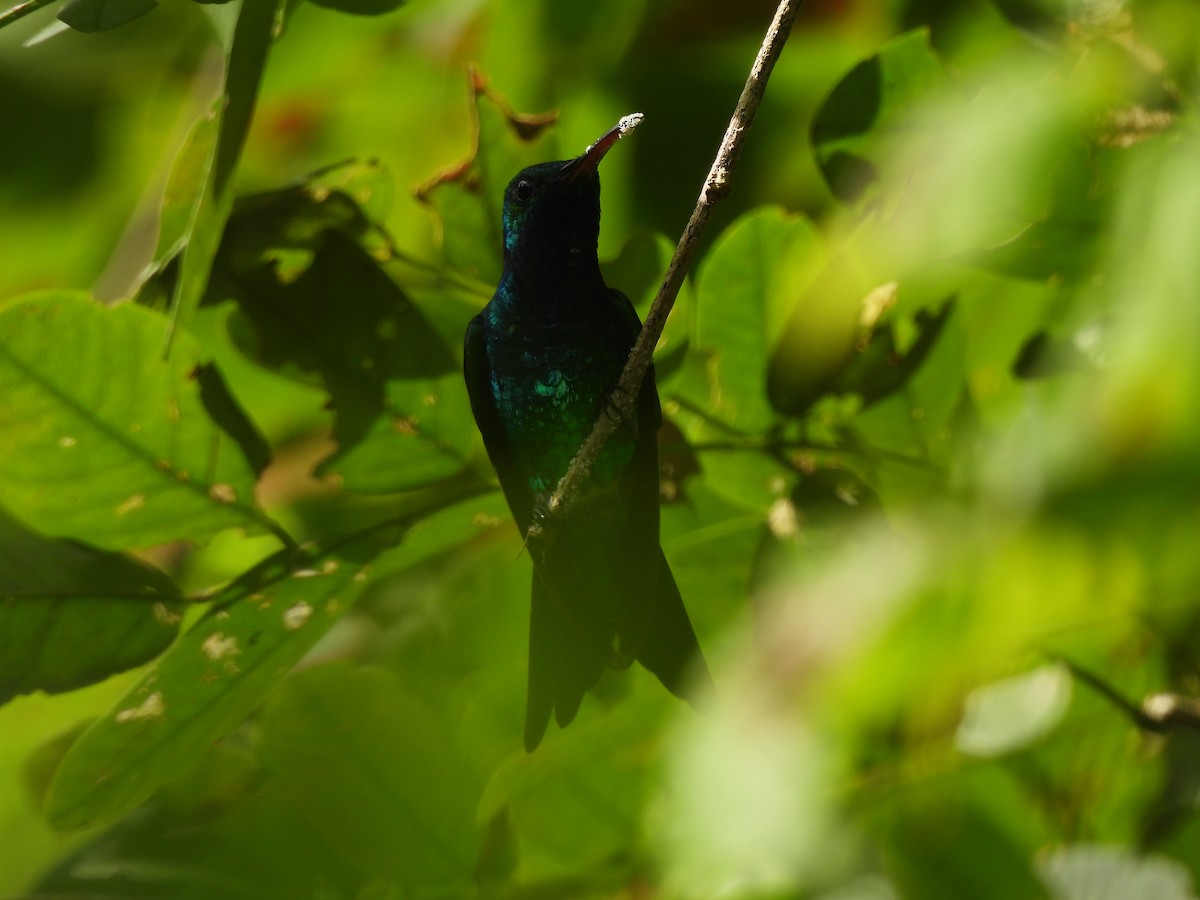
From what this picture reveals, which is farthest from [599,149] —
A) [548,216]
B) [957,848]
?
[957,848]

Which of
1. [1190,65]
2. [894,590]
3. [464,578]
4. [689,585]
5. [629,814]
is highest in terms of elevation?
[1190,65]

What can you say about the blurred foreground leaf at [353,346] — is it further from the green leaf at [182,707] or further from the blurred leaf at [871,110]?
the blurred leaf at [871,110]

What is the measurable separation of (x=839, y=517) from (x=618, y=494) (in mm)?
223

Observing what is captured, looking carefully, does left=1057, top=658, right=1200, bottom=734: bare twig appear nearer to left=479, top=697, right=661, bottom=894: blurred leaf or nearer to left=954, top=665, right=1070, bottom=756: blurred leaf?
left=954, top=665, right=1070, bottom=756: blurred leaf

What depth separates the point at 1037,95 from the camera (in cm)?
120

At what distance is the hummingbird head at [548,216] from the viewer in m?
1.28

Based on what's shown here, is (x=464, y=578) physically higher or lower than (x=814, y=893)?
higher

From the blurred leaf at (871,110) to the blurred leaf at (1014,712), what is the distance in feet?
1.81

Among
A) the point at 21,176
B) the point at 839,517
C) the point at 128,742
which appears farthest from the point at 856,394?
the point at 21,176

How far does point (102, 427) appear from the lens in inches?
46.6

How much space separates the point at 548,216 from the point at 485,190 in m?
0.11

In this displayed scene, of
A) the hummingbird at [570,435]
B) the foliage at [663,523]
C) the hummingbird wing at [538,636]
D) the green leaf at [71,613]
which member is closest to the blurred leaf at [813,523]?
the foliage at [663,523]

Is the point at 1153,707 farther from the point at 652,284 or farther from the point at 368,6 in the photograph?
the point at 368,6

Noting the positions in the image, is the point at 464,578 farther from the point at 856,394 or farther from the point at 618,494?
the point at 856,394
